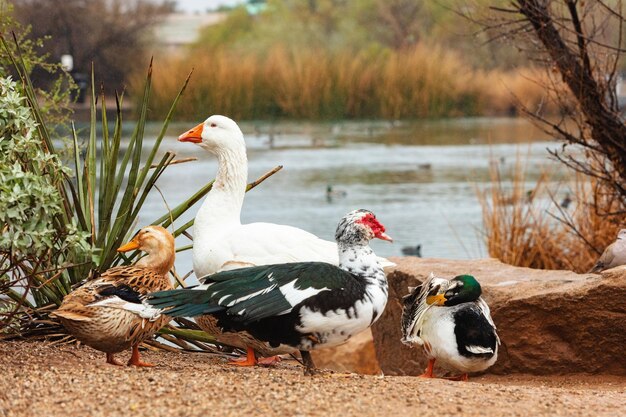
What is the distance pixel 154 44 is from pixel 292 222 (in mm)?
32740

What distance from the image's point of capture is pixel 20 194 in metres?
5.40

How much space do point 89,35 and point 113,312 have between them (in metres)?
38.7

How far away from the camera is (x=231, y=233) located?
6855 millimetres

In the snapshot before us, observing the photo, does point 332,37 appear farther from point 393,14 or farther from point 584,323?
point 584,323

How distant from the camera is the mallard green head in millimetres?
6474

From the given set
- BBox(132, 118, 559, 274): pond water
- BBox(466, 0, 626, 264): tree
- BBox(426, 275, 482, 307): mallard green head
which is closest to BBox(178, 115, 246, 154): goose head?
BBox(426, 275, 482, 307): mallard green head

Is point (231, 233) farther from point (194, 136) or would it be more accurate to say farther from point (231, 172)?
point (194, 136)

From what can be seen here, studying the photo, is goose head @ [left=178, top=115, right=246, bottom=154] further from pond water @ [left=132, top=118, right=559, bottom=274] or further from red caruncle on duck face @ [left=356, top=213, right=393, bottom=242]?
pond water @ [left=132, top=118, right=559, bottom=274]

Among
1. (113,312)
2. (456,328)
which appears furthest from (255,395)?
(456,328)

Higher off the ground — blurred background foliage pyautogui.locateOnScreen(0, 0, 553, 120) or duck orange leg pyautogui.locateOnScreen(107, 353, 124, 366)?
duck orange leg pyautogui.locateOnScreen(107, 353, 124, 366)

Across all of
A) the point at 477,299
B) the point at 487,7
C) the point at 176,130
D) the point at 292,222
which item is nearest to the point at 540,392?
the point at 477,299

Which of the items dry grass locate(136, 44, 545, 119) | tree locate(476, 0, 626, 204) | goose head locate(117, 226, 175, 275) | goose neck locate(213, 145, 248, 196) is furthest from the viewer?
dry grass locate(136, 44, 545, 119)

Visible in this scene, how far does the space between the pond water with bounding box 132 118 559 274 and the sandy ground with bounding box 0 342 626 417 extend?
6.29 meters

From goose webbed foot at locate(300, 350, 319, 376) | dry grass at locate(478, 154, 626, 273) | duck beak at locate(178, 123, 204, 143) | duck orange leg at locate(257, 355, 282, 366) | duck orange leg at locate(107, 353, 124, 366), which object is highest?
duck beak at locate(178, 123, 204, 143)
